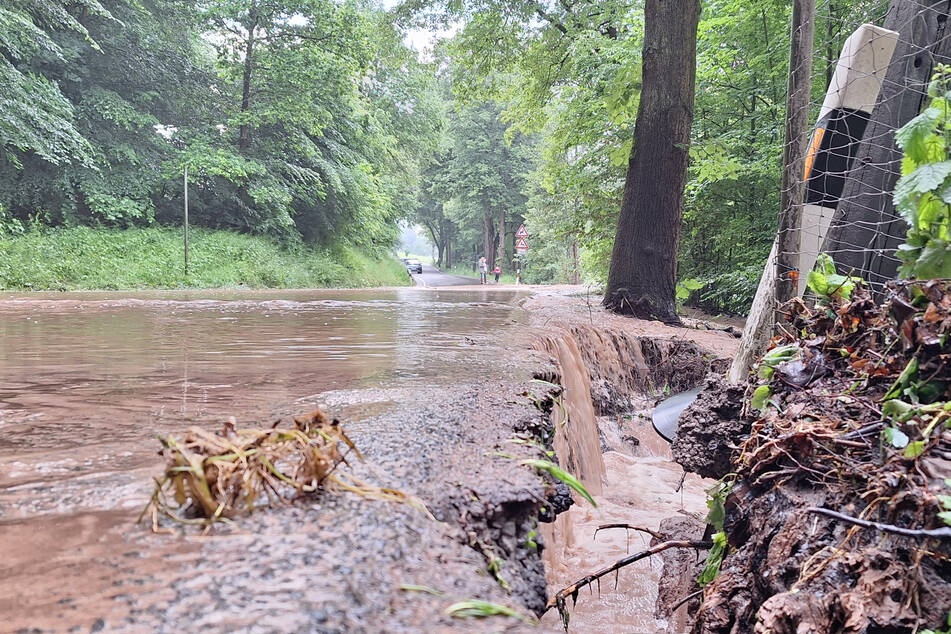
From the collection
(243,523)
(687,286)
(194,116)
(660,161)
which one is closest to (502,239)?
(194,116)

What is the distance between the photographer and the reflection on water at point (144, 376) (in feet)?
4.30

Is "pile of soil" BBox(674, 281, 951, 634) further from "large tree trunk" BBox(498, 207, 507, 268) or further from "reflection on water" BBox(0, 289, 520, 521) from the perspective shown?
"large tree trunk" BBox(498, 207, 507, 268)

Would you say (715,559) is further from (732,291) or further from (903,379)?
(732,291)

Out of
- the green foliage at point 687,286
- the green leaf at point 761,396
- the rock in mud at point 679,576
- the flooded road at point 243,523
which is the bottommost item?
the rock in mud at point 679,576

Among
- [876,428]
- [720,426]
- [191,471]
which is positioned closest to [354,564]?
[191,471]

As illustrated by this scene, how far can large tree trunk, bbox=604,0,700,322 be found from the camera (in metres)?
6.64

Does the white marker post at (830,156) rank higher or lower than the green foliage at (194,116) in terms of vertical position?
lower

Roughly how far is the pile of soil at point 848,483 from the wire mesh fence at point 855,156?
1009mm

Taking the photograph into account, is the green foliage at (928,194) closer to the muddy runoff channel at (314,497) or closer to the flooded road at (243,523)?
the muddy runoff channel at (314,497)

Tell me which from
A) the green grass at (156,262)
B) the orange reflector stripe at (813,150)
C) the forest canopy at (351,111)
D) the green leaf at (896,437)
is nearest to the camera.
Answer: the green leaf at (896,437)

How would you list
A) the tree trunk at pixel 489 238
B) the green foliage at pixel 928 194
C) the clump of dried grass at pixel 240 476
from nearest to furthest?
the clump of dried grass at pixel 240 476
the green foliage at pixel 928 194
the tree trunk at pixel 489 238

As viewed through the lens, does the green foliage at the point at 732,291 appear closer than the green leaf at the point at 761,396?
No

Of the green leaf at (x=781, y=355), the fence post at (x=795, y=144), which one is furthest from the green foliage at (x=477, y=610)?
the fence post at (x=795, y=144)

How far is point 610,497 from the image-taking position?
3.65 metres
